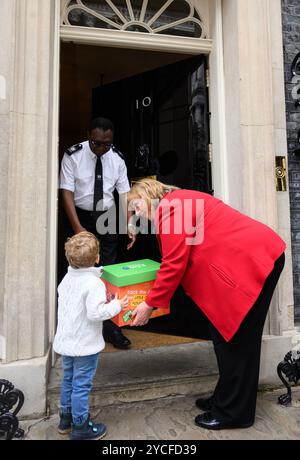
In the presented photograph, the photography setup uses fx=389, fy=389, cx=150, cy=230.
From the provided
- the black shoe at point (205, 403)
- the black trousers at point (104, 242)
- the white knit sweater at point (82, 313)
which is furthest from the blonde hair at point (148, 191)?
the black shoe at point (205, 403)

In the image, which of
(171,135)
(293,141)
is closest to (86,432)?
(171,135)

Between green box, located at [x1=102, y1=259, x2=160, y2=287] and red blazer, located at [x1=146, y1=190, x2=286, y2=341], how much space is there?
0.35 ft

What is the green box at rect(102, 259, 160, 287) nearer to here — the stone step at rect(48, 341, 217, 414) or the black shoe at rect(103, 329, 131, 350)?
the stone step at rect(48, 341, 217, 414)

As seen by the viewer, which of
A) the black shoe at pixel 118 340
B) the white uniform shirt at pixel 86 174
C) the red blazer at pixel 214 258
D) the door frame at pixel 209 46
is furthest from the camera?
the black shoe at pixel 118 340

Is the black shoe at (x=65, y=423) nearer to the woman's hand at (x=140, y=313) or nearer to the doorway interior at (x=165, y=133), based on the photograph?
the woman's hand at (x=140, y=313)

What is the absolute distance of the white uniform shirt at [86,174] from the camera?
3516 mm

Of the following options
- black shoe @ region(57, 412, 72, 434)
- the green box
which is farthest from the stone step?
the green box

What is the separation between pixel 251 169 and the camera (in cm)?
336

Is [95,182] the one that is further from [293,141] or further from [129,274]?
[293,141]

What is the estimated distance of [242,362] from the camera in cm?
257

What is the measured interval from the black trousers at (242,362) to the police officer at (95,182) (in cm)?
128

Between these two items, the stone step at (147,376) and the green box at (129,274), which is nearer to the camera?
the green box at (129,274)

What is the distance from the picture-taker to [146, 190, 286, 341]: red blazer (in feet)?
7.95
